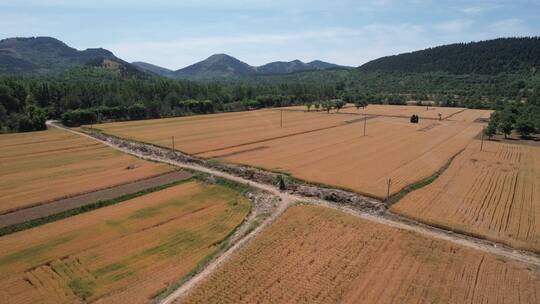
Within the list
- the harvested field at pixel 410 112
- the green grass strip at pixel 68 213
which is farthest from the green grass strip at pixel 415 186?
the harvested field at pixel 410 112

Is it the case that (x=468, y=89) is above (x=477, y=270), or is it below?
above

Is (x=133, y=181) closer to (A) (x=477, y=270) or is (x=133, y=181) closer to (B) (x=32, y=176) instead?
(B) (x=32, y=176)

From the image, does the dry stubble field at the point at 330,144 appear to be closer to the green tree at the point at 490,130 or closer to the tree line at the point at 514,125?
the green tree at the point at 490,130

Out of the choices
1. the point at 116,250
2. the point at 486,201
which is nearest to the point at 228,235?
the point at 116,250

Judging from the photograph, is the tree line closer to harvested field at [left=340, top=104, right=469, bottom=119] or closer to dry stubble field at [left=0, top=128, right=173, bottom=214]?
harvested field at [left=340, top=104, right=469, bottom=119]

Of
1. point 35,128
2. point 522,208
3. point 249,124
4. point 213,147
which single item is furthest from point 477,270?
point 35,128

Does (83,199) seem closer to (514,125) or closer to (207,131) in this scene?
(207,131)

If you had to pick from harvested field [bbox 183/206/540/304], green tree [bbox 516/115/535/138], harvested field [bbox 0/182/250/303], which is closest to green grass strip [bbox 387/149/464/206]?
harvested field [bbox 183/206/540/304]
